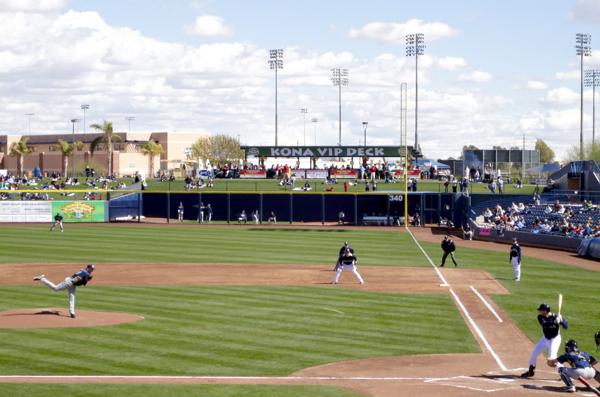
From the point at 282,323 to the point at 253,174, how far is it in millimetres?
60342

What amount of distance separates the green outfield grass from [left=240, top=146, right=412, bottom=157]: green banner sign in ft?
210

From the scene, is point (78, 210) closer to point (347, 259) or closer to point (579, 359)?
point (347, 259)

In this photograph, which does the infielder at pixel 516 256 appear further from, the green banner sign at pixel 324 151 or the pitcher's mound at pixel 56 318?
the green banner sign at pixel 324 151

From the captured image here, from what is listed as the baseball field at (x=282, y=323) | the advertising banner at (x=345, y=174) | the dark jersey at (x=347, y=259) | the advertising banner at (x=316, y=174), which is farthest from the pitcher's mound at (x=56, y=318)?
the advertising banner at (x=345, y=174)

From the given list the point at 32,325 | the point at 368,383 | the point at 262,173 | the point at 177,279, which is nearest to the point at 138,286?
the point at 177,279

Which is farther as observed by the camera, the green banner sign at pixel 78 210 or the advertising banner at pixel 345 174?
the advertising banner at pixel 345 174

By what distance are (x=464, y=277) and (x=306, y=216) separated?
97.9 ft

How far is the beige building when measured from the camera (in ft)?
386

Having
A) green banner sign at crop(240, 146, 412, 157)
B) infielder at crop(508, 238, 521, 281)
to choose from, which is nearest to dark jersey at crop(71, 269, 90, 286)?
infielder at crop(508, 238, 521, 281)

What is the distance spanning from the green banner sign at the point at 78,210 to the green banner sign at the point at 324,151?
2618 cm

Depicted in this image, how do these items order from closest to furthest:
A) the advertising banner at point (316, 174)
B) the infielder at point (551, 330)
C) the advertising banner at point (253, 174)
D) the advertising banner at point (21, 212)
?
1. the infielder at point (551, 330)
2. the advertising banner at point (21, 212)
3. the advertising banner at point (316, 174)
4. the advertising banner at point (253, 174)

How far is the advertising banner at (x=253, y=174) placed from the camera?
7670 centimetres

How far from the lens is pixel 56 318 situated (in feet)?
57.9

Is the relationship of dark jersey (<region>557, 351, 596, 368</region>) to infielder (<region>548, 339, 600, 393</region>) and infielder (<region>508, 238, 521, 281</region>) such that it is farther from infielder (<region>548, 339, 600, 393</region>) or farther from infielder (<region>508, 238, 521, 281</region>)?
infielder (<region>508, 238, 521, 281</region>)
